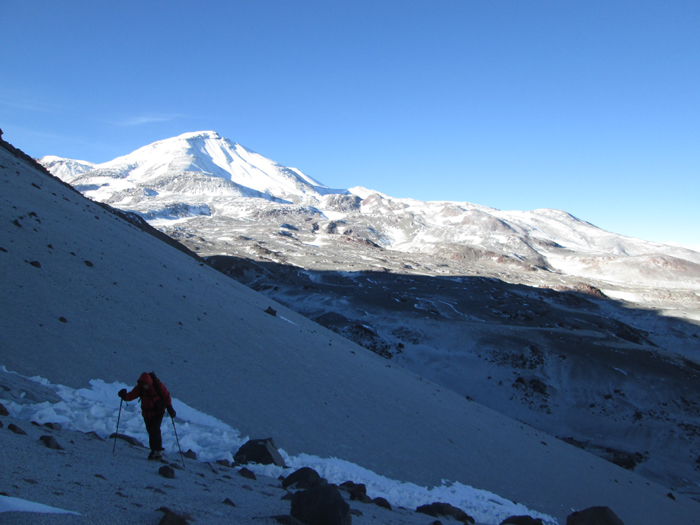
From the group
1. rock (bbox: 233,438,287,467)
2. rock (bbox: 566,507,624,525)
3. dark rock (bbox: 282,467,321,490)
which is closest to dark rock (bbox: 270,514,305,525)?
dark rock (bbox: 282,467,321,490)

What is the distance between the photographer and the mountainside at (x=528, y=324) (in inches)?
915

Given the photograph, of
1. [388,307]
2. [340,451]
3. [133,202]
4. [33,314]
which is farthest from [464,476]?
[133,202]

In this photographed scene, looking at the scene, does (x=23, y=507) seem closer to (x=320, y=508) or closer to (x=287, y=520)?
(x=287, y=520)

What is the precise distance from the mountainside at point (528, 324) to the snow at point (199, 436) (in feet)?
55.2

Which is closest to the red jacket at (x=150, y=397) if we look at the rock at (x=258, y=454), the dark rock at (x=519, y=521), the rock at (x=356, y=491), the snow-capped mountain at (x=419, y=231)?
the rock at (x=258, y=454)

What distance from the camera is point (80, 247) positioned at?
12828mm

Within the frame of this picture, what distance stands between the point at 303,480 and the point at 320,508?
183cm

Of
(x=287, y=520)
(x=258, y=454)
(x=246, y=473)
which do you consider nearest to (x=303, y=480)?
(x=246, y=473)

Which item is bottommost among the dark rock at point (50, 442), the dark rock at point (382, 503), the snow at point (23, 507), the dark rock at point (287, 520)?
the dark rock at point (382, 503)

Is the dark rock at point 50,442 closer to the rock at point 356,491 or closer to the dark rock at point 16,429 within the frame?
the dark rock at point 16,429

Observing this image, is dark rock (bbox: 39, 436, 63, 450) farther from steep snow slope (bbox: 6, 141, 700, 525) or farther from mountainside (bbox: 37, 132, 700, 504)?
mountainside (bbox: 37, 132, 700, 504)

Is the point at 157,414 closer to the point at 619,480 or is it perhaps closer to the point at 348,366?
the point at 348,366

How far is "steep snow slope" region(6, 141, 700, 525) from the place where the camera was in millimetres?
8047

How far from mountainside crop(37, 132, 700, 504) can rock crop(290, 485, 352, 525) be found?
21617mm
